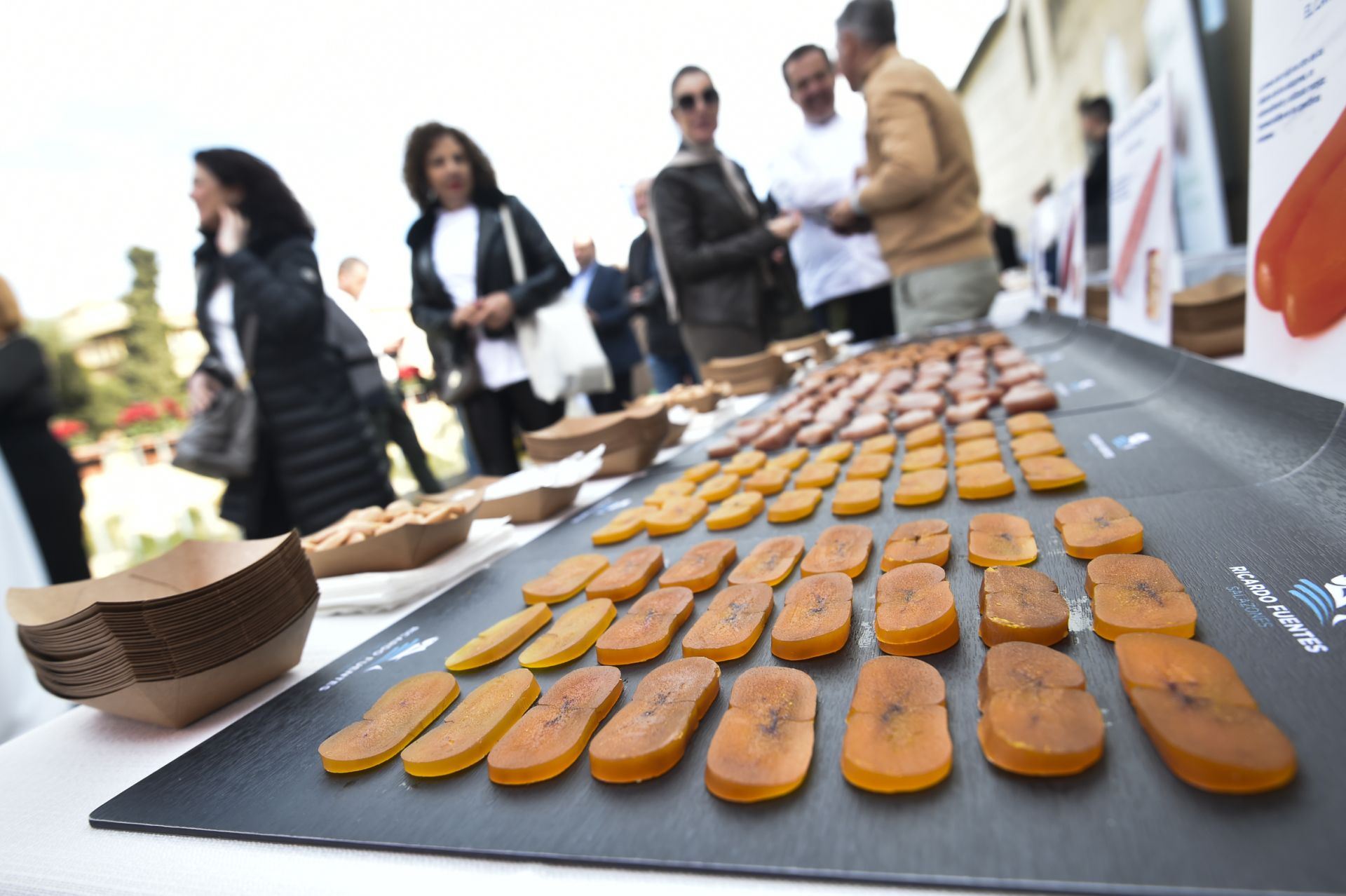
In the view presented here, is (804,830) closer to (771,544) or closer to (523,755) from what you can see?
(523,755)

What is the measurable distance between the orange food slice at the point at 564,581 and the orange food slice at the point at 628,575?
0.06 feet

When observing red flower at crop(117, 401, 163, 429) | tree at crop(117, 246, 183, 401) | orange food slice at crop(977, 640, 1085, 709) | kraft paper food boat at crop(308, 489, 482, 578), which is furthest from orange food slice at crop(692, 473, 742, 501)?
tree at crop(117, 246, 183, 401)

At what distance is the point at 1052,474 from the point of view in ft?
3.49

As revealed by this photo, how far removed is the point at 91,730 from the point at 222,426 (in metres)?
1.72

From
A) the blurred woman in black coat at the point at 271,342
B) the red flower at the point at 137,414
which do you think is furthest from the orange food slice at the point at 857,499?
the red flower at the point at 137,414

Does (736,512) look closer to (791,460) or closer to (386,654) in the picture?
(791,460)

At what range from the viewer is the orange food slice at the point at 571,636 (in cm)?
81

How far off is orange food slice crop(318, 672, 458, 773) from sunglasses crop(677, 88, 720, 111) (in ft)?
9.29

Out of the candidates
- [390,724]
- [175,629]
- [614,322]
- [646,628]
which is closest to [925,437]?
[646,628]

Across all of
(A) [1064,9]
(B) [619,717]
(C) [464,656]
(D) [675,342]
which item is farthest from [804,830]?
(A) [1064,9]

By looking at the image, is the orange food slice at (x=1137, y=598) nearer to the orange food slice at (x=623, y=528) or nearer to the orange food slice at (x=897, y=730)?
the orange food slice at (x=897, y=730)

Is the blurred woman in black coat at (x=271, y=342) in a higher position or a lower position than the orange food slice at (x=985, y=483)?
higher

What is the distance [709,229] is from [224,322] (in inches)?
74.9

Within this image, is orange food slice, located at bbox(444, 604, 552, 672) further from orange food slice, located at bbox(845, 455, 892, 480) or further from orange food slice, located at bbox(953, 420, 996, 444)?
orange food slice, located at bbox(953, 420, 996, 444)
